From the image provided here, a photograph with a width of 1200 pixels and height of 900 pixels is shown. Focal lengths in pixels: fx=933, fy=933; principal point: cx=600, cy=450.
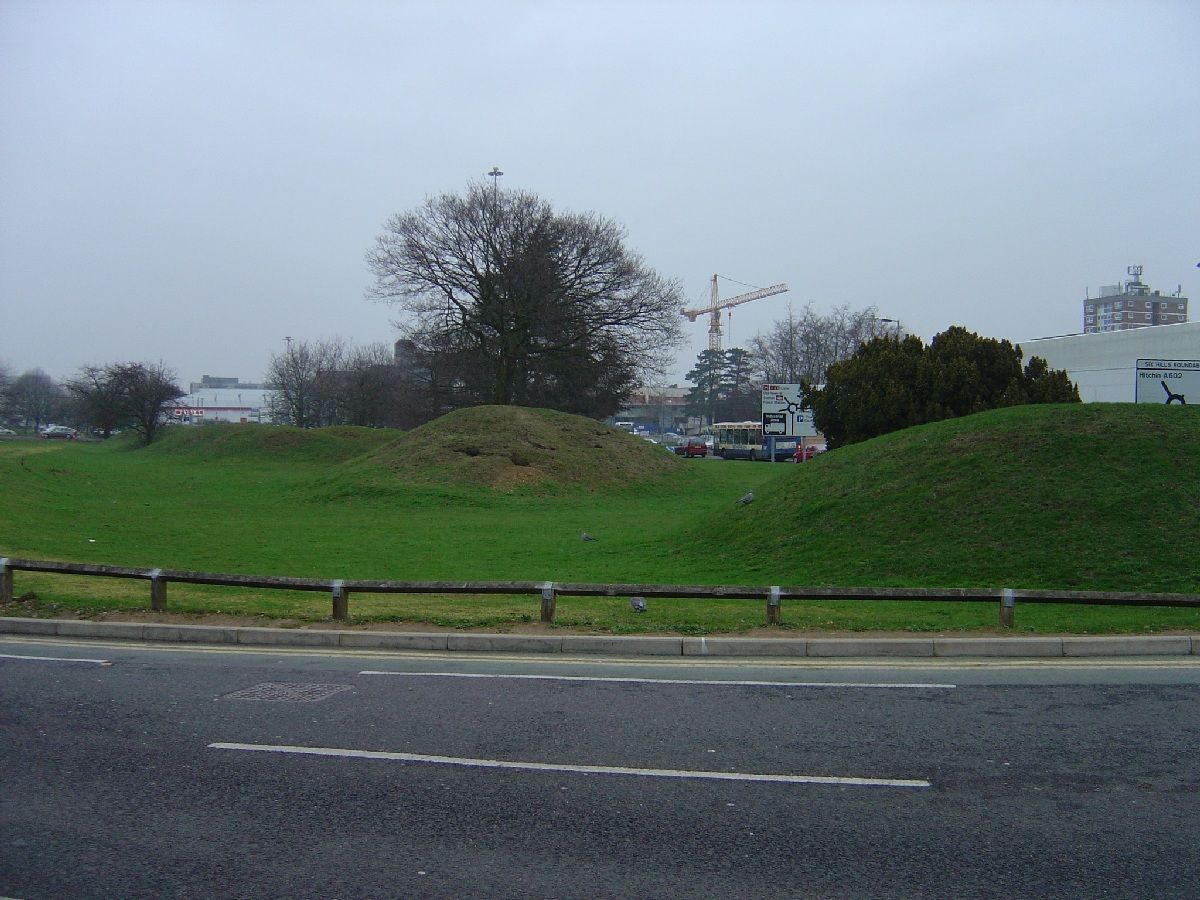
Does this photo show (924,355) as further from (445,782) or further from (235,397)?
(235,397)

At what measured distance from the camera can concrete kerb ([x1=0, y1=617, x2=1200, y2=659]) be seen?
32.8ft

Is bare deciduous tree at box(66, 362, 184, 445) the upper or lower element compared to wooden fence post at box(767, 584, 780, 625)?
upper

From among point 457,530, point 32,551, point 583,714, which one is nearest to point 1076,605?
point 583,714

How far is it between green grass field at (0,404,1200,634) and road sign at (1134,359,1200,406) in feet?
10.4

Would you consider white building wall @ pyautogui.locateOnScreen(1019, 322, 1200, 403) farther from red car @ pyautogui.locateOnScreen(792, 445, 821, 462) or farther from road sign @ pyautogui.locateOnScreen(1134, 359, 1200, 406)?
road sign @ pyautogui.locateOnScreen(1134, 359, 1200, 406)

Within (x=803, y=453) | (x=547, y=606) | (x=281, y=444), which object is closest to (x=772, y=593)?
(x=547, y=606)

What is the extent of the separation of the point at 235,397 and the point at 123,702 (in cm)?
13521

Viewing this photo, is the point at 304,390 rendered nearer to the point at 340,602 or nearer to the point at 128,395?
the point at 128,395

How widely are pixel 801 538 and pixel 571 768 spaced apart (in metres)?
11.2

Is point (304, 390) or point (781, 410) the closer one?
point (781, 410)

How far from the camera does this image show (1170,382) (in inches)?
806

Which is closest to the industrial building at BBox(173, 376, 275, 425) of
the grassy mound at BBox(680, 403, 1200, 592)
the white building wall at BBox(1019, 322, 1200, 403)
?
the white building wall at BBox(1019, 322, 1200, 403)

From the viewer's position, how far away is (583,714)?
760 centimetres

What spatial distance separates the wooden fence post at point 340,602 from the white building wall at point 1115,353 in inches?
1481
